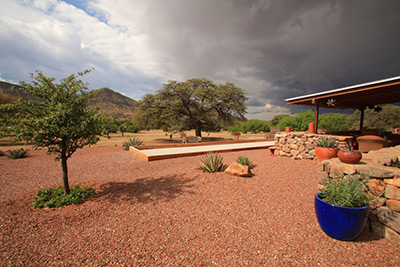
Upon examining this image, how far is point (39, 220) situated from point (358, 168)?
18.6ft

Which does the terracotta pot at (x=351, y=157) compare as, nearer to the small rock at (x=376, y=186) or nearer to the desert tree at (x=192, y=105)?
the small rock at (x=376, y=186)

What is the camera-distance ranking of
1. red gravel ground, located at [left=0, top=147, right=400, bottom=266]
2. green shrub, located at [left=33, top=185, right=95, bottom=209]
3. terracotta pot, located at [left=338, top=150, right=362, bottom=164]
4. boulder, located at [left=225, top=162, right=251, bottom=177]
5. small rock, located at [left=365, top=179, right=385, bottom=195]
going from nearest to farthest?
red gravel ground, located at [left=0, top=147, right=400, bottom=266], small rock, located at [left=365, top=179, right=385, bottom=195], terracotta pot, located at [left=338, top=150, right=362, bottom=164], green shrub, located at [left=33, top=185, right=95, bottom=209], boulder, located at [left=225, top=162, right=251, bottom=177]

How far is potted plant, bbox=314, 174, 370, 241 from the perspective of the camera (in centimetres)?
246

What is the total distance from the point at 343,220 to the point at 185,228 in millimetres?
2298

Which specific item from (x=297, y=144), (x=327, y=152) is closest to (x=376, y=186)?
(x=327, y=152)

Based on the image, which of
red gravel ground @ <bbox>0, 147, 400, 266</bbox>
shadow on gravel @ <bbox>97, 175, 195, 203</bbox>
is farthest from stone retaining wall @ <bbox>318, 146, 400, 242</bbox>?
shadow on gravel @ <bbox>97, 175, 195, 203</bbox>

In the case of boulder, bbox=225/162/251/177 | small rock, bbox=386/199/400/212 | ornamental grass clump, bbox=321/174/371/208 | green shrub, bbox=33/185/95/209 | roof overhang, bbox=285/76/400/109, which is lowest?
green shrub, bbox=33/185/95/209

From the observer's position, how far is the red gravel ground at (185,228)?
231cm

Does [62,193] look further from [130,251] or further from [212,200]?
[212,200]

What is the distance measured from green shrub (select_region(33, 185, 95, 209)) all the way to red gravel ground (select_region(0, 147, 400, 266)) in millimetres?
195

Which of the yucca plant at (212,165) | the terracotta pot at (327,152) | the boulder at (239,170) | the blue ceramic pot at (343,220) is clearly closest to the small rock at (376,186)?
the blue ceramic pot at (343,220)

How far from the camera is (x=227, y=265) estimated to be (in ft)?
7.23

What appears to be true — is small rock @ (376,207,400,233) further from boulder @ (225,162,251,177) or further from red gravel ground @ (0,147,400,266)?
boulder @ (225,162,251,177)

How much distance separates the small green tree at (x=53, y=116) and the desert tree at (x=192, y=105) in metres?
14.3
